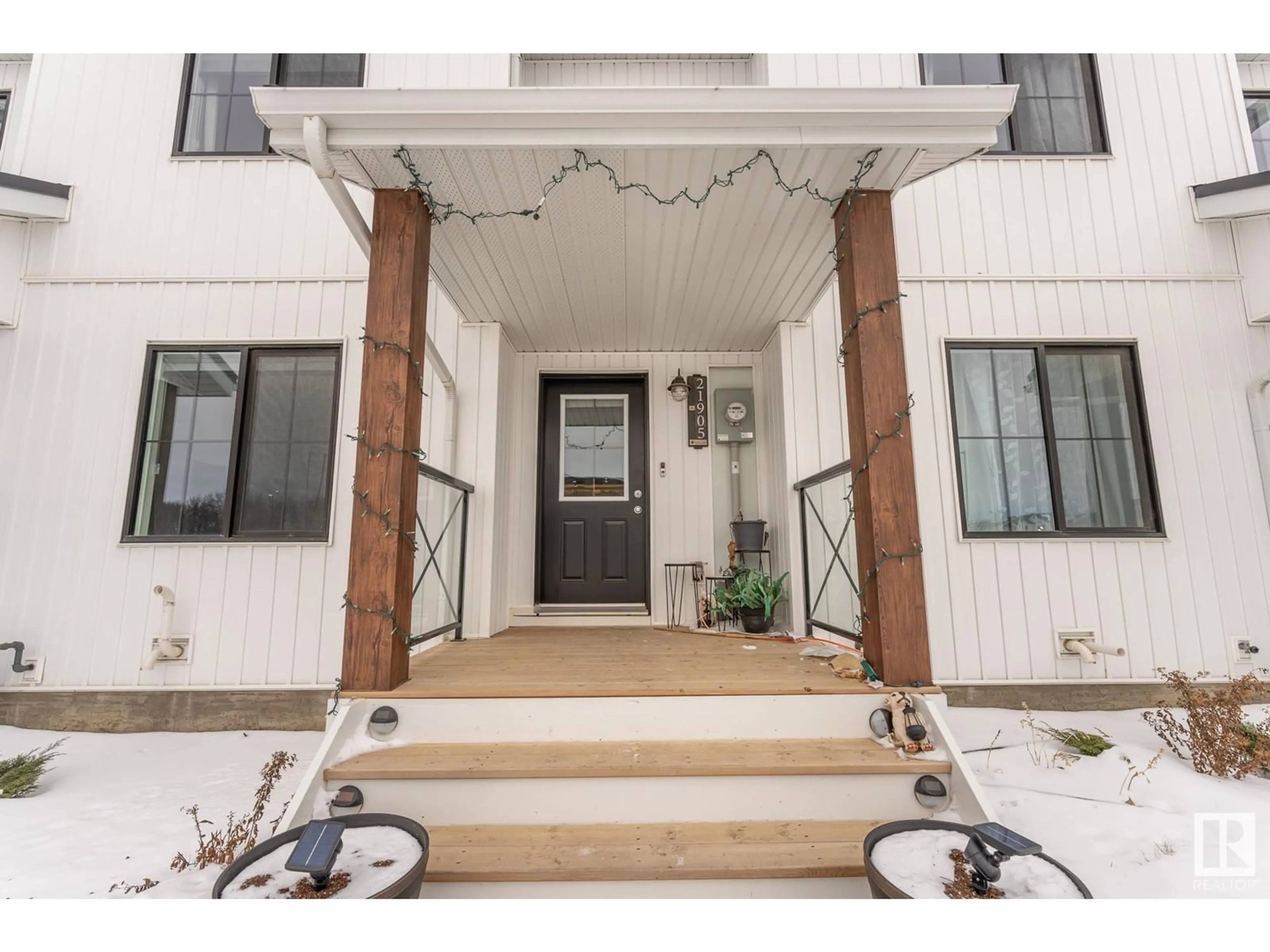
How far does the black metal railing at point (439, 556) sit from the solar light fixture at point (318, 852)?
37.4 inches

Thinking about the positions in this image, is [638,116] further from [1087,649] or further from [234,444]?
[1087,649]

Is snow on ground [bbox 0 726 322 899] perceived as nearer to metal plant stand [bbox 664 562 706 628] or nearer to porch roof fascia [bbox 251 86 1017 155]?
metal plant stand [bbox 664 562 706 628]

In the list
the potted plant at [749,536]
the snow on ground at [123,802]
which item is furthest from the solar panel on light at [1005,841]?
the potted plant at [749,536]

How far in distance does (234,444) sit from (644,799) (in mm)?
3251

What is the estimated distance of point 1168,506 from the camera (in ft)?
11.0

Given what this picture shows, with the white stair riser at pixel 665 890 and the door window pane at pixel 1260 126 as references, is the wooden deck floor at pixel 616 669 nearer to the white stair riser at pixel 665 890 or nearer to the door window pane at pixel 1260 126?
the white stair riser at pixel 665 890

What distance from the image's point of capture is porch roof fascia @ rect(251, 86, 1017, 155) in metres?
2.00

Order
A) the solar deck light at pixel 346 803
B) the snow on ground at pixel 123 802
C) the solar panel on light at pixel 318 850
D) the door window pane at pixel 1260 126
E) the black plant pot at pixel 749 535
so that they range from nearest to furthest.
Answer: the solar panel on light at pixel 318 850
the solar deck light at pixel 346 803
the snow on ground at pixel 123 802
the door window pane at pixel 1260 126
the black plant pot at pixel 749 535

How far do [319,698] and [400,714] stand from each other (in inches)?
65.6

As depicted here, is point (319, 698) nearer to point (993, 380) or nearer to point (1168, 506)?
point (993, 380)

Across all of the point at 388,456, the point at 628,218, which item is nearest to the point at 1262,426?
the point at 628,218

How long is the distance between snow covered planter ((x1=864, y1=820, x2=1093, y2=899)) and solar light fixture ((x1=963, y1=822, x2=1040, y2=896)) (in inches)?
0.6

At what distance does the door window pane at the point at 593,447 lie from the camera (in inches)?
179
